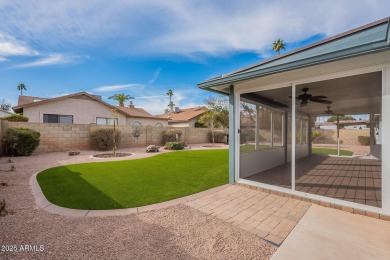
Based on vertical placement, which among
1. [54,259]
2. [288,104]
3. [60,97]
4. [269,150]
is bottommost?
[54,259]

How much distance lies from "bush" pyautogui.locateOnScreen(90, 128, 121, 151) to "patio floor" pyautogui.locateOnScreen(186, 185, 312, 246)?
11095 millimetres

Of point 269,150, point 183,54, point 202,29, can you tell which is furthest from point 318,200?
point 183,54

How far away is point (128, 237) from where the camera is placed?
2.69 m

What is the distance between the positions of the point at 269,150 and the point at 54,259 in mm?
7070

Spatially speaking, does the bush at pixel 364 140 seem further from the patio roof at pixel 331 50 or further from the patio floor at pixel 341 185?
the patio roof at pixel 331 50

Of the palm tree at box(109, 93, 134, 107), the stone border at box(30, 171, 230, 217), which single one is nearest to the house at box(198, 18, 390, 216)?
the stone border at box(30, 171, 230, 217)

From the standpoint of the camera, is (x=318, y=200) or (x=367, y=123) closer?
(x=318, y=200)

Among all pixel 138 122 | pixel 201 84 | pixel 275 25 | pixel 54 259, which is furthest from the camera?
pixel 138 122

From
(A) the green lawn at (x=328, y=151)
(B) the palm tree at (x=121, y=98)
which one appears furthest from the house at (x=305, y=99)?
(B) the palm tree at (x=121, y=98)

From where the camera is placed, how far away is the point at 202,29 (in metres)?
8.85

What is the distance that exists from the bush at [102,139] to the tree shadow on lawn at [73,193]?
7.35 metres

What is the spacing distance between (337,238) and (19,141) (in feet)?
43.8

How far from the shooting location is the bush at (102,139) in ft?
43.4

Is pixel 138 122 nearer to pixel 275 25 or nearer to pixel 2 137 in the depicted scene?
pixel 2 137
